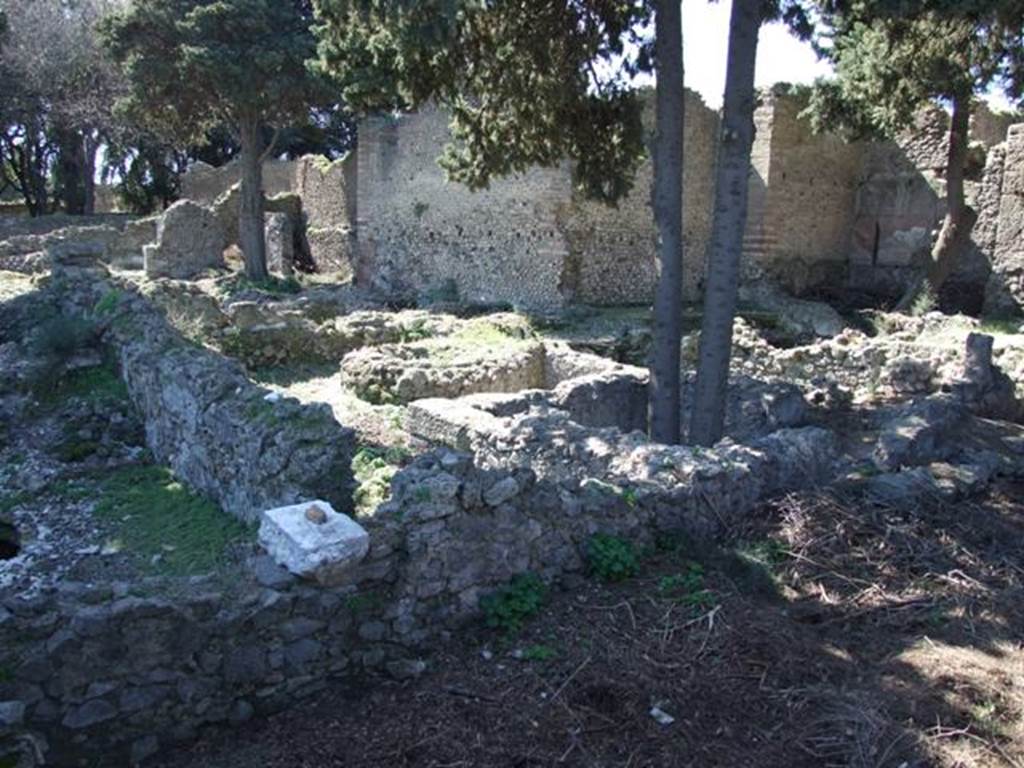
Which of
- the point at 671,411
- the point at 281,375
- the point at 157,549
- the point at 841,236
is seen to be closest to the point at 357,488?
the point at 157,549

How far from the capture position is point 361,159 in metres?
23.4

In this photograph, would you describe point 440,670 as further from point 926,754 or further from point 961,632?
point 961,632

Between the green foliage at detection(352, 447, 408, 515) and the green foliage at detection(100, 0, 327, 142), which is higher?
the green foliage at detection(100, 0, 327, 142)

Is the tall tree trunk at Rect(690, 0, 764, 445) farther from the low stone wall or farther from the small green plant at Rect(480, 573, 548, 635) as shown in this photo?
the small green plant at Rect(480, 573, 548, 635)

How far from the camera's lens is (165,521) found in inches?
273

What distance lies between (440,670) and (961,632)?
2800 millimetres

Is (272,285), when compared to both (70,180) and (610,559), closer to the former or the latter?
(610,559)

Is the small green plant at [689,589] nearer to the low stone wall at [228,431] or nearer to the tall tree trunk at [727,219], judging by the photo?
the low stone wall at [228,431]

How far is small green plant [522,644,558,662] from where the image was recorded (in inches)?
163

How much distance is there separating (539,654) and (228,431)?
151 inches

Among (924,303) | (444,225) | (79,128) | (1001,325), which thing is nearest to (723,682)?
(1001,325)

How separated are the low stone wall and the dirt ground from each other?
7.39 ft

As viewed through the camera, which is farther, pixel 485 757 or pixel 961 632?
pixel 961 632

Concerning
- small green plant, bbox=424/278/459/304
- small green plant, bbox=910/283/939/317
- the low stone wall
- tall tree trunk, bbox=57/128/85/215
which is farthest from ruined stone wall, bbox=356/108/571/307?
tall tree trunk, bbox=57/128/85/215
